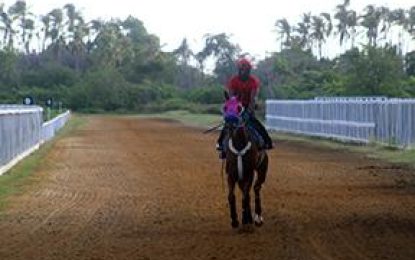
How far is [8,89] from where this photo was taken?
11550 cm

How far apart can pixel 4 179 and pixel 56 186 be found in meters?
1.88

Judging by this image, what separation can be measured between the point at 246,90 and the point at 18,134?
54.3 feet

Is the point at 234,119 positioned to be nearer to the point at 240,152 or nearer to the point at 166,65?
the point at 240,152

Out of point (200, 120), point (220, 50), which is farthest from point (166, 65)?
point (200, 120)

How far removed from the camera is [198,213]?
1691cm

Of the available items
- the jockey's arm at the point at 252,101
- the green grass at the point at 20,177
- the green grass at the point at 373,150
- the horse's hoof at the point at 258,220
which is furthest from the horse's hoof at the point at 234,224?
the green grass at the point at 373,150

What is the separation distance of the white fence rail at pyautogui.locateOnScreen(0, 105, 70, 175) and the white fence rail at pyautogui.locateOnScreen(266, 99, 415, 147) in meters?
13.2

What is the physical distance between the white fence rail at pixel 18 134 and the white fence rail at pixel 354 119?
13.2 m

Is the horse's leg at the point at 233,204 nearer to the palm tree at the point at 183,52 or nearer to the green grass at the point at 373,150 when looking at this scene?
the green grass at the point at 373,150

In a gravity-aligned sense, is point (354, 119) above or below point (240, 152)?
below

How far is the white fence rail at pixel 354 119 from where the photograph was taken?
115 ft

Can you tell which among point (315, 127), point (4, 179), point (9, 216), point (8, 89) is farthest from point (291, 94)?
point (9, 216)

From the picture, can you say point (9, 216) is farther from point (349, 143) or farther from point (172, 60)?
point (172, 60)

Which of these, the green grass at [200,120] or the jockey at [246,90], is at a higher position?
the jockey at [246,90]
